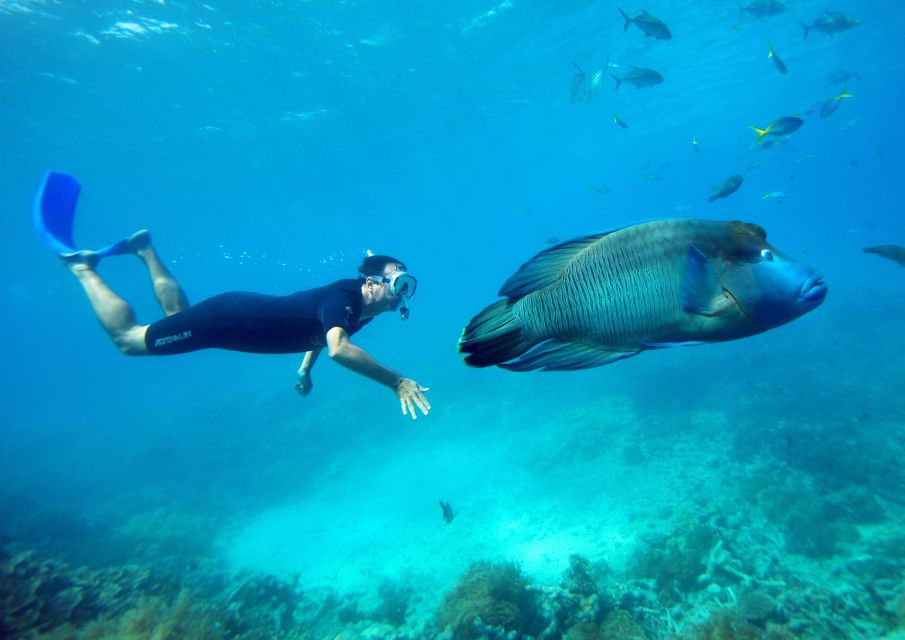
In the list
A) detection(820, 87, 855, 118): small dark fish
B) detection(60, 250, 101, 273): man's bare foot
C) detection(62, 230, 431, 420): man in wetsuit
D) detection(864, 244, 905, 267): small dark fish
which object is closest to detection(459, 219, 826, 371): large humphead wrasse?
detection(62, 230, 431, 420): man in wetsuit

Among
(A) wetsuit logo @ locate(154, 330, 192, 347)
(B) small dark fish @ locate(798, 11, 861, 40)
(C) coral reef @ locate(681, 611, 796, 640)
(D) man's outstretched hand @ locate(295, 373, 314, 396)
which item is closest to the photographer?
(C) coral reef @ locate(681, 611, 796, 640)

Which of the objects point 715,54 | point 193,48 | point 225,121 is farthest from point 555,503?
point 715,54

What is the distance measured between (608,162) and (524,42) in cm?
4531

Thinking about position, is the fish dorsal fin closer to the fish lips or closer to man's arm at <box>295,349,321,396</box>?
the fish lips

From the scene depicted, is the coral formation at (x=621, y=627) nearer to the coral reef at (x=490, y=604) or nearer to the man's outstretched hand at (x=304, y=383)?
the coral reef at (x=490, y=604)

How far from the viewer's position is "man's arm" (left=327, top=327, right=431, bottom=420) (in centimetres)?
349

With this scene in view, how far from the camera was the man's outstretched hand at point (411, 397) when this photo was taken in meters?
3.36

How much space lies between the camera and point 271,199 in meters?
40.8

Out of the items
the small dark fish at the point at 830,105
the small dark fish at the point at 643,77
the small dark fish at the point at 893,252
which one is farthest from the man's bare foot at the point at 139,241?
the small dark fish at the point at 830,105

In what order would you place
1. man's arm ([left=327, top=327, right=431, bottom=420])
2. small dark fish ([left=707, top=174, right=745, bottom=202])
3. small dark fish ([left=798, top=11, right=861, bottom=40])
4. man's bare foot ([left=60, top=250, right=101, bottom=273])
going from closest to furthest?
man's arm ([left=327, top=327, right=431, bottom=420]), man's bare foot ([left=60, top=250, right=101, bottom=273]), small dark fish ([left=707, top=174, right=745, bottom=202]), small dark fish ([left=798, top=11, right=861, bottom=40])

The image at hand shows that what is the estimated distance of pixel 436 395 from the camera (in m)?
22.9

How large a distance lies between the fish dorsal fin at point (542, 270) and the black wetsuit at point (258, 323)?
3411 millimetres

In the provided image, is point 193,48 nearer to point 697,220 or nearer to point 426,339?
point 697,220

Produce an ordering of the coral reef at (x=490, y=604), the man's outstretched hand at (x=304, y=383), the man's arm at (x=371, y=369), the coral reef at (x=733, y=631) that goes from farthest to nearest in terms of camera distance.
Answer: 1. the man's outstretched hand at (x=304, y=383)
2. the coral reef at (x=490, y=604)
3. the coral reef at (x=733, y=631)
4. the man's arm at (x=371, y=369)
